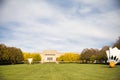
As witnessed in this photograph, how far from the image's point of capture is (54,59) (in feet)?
452

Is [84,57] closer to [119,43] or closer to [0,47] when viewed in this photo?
[119,43]

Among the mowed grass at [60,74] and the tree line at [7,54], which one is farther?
the tree line at [7,54]

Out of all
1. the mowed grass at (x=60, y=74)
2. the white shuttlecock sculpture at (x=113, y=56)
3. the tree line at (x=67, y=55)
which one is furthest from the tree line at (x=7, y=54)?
the mowed grass at (x=60, y=74)

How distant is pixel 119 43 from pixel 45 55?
3537 inches

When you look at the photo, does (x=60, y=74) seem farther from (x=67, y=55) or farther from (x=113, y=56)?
(x=67, y=55)

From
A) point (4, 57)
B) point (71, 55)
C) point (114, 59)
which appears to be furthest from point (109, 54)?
point (71, 55)

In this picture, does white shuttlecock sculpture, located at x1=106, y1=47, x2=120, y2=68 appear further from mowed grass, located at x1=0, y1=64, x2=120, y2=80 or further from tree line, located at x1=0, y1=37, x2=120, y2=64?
tree line, located at x1=0, y1=37, x2=120, y2=64

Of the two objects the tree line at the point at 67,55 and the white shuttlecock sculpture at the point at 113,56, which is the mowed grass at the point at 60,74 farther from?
the tree line at the point at 67,55

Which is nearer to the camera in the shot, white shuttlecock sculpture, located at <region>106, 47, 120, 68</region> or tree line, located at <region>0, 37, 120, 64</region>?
white shuttlecock sculpture, located at <region>106, 47, 120, 68</region>

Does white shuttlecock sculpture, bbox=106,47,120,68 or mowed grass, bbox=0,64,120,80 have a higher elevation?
white shuttlecock sculpture, bbox=106,47,120,68

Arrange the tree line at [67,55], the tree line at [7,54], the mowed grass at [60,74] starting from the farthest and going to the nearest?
the tree line at [67,55]
the tree line at [7,54]
the mowed grass at [60,74]

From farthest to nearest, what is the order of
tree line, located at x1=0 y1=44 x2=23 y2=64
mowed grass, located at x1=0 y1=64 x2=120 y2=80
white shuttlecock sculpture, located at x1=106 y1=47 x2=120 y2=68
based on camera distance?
tree line, located at x1=0 y1=44 x2=23 y2=64
white shuttlecock sculpture, located at x1=106 y1=47 x2=120 y2=68
mowed grass, located at x1=0 y1=64 x2=120 y2=80

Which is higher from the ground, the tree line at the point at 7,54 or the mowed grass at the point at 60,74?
the tree line at the point at 7,54

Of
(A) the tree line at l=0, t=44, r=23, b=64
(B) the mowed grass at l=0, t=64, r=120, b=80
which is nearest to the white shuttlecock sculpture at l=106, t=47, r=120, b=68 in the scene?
(B) the mowed grass at l=0, t=64, r=120, b=80
